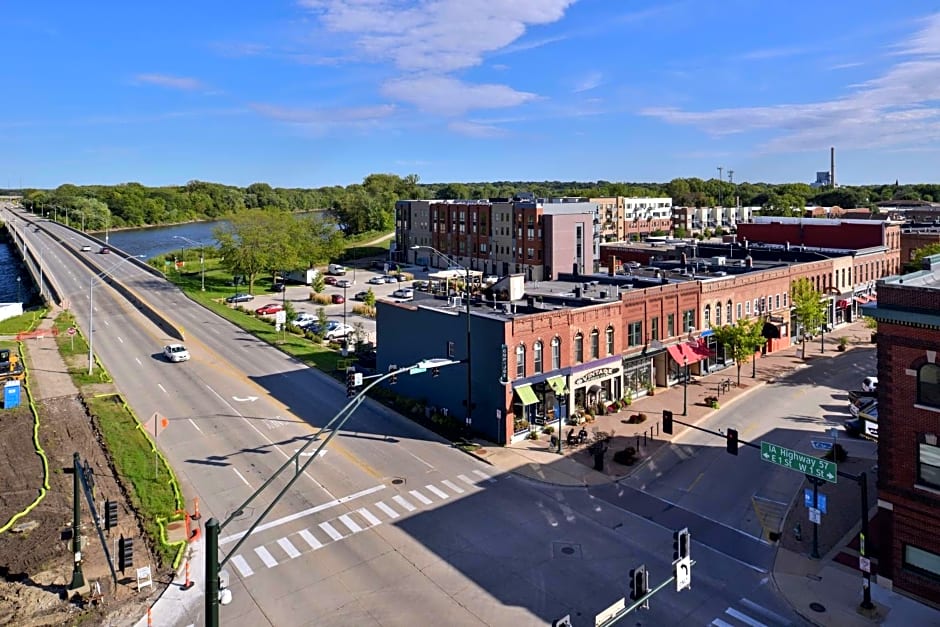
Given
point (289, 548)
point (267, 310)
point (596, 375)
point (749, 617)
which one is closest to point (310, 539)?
point (289, 548)

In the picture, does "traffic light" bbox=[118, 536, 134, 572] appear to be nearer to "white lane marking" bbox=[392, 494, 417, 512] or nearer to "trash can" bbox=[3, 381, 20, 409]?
"white lane marking" bbox=[392, 494, 417, 512]

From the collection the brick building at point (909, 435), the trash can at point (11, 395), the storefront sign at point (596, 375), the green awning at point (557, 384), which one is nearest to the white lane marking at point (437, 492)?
the green awning at point (557, 384)

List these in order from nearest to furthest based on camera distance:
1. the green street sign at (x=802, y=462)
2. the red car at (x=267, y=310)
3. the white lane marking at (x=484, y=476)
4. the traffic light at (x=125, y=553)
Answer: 1. the green street sign at (x=802, y=462)
2. the traffic light at (x=125, y=553)
3. the white lane marking at (x=484, y=476)
4. the red car at (x=267, y=310)

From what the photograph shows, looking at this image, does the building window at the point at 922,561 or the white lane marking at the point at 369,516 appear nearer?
the building window at the point at 922,561

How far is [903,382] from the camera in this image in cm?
2112

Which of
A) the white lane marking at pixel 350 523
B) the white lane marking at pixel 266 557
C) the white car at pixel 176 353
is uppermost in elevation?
the white car at pixel 176 353

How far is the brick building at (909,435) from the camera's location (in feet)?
67.2

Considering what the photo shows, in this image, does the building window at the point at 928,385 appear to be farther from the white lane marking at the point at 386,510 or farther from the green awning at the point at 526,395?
the white lane marking at the point at 386,510

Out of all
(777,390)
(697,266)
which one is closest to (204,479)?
(777,390)

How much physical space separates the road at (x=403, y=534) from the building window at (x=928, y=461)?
596cm

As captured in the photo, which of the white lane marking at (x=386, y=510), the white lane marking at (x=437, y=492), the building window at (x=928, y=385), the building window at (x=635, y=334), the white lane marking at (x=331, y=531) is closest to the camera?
the building window at (x=928, y=385)

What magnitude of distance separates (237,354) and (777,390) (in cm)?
4066

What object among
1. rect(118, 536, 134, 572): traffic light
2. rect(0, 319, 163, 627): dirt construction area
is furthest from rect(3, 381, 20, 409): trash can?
rect(118, 536, 134, 572): traffic light

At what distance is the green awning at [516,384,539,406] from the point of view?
114 ft
